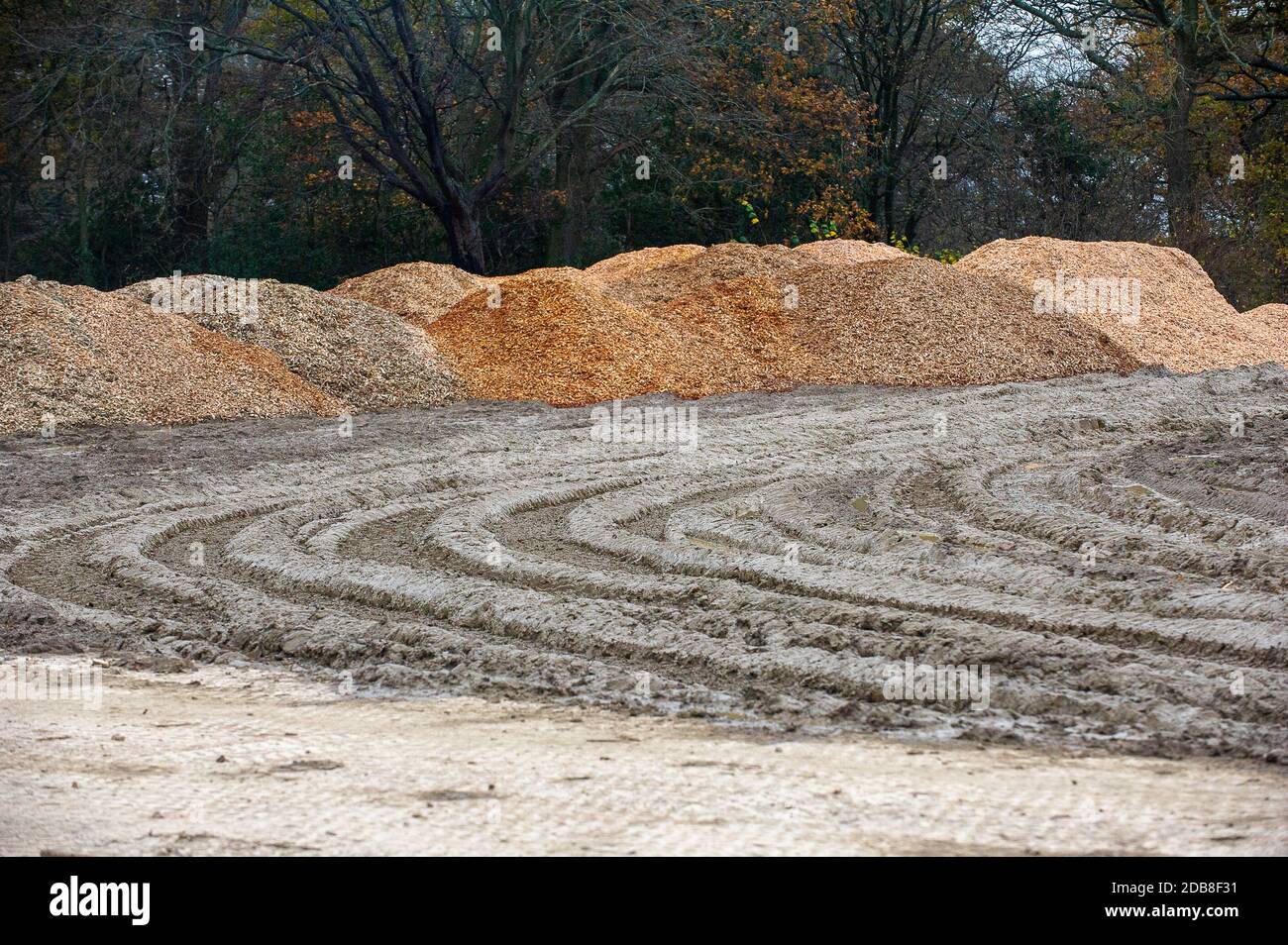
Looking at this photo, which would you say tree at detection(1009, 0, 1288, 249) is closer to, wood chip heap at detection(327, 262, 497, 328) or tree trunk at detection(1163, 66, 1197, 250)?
tree trunk at detection(1163, 66, 1197, 250)

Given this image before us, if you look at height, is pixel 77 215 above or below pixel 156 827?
above

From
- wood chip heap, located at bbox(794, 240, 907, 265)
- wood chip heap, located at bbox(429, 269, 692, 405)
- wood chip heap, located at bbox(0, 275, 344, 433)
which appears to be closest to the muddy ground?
wood chip heap, located at bbox(0, 275, 344, 433)

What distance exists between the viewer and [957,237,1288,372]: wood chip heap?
17562mm

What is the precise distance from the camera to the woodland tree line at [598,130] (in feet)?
66.0

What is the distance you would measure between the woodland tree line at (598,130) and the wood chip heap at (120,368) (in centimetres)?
617

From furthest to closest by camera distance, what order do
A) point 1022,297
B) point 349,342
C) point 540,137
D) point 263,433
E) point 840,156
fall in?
point 840,156, point 540,137, point 1022,297, point 349,342, point 263,433

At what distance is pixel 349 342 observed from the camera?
580 inches

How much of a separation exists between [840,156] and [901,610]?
60.6ft

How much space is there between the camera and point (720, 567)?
6730mm

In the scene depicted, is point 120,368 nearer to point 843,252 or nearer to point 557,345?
point 557,345

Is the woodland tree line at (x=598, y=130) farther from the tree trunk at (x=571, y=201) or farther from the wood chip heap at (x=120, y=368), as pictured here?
the wood chip heap at (x=120, y=368)

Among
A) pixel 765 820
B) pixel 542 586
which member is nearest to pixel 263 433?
pixel 542 586

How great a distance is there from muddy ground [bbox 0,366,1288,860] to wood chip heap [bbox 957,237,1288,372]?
5781 millimetres

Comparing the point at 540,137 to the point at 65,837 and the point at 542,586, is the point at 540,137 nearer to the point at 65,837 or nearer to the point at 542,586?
the point at 542,586
